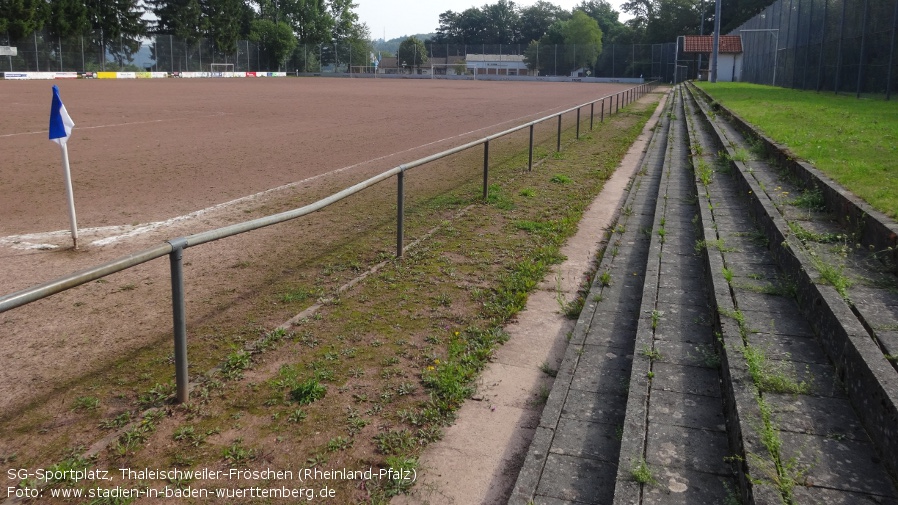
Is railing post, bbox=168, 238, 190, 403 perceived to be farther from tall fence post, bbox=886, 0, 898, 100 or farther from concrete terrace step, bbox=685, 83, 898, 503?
tall fence post, bbox=886, 0, 898, 100

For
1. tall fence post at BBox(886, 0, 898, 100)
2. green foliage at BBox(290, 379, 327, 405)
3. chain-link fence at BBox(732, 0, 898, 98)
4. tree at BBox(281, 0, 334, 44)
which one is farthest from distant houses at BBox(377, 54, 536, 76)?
green foliage at BBox(290, 379, 327, 405)

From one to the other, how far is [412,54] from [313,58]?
917 inches

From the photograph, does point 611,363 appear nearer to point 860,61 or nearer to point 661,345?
point 661,345

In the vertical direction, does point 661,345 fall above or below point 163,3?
below

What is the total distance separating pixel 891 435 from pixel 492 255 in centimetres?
449

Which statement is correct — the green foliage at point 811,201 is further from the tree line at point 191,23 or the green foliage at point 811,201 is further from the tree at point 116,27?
the tree at point 116,27

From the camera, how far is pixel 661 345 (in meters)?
4.35

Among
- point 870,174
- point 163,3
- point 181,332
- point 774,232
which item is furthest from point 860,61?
point 163,3

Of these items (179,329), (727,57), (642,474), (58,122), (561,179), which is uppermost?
(727,57)

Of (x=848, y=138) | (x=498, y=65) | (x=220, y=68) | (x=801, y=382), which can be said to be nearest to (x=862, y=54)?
(x=848, y=138)

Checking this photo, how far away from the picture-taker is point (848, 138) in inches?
415

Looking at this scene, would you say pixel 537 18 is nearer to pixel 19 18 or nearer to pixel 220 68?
pixel 220 68

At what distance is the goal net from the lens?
7225cm

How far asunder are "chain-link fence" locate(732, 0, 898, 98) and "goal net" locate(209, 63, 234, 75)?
51.1m
